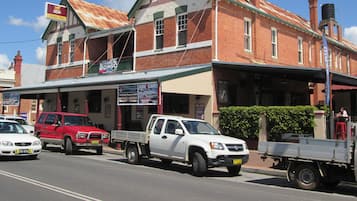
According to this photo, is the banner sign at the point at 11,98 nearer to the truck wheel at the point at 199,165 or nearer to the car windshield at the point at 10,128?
the car windshield at the point at 10,128

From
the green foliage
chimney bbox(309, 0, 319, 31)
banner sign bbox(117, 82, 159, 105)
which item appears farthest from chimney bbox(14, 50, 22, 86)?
the green foliage

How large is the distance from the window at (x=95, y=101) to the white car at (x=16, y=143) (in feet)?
41.3

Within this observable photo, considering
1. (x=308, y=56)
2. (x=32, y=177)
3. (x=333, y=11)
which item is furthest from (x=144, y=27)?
(x=333, y=11)

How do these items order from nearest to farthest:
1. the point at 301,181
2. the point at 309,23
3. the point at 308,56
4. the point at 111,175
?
the point at 301,181 < the point at 111,175 < the point at 308,56 < the point at 309,23

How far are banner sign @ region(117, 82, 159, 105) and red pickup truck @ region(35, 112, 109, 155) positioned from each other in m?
1.98

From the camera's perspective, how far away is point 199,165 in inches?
479

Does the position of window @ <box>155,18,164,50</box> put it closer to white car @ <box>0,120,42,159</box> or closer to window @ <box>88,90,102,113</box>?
window @ <box>88,90,102,113</box>

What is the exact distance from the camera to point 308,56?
30.0m

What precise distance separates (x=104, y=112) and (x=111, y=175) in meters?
16.1

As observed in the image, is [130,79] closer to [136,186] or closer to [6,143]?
[6,143]

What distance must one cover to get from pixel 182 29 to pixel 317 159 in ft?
46.3

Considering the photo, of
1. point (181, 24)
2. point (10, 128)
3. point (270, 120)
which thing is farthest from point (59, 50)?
point (270, 120)

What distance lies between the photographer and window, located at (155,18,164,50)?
2356 cm

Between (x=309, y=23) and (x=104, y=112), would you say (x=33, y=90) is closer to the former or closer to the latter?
(x=104, y=112)
